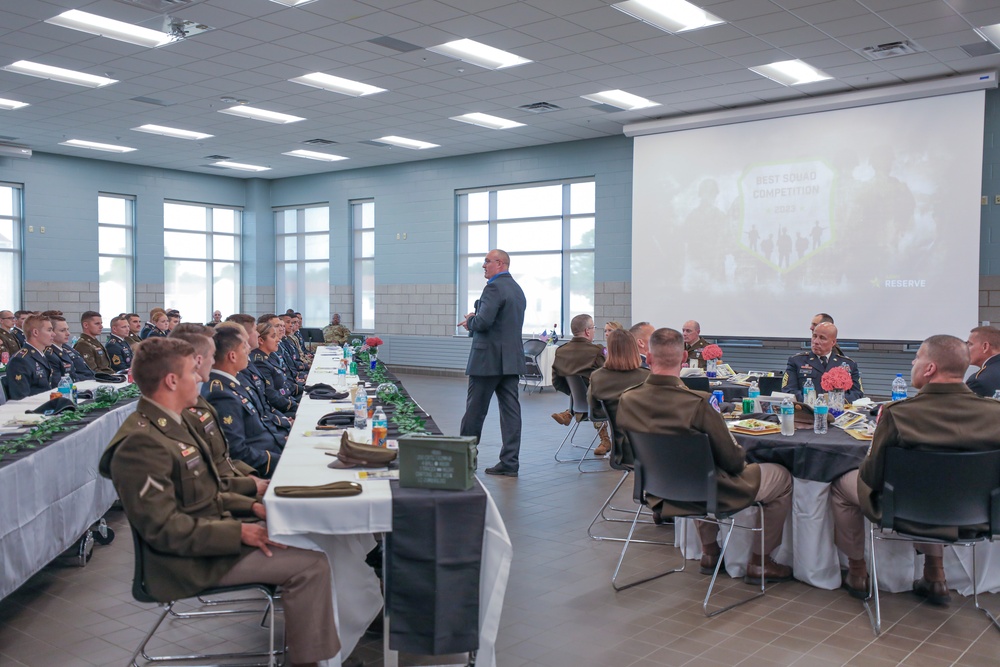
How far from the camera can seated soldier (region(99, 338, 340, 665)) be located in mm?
2576

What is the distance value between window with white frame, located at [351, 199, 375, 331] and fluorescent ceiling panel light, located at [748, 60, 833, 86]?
9.02m

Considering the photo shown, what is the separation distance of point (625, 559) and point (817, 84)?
7.72 m

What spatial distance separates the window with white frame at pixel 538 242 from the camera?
551 inches

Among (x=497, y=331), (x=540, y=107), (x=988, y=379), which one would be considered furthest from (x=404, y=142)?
(x=988, y=379)

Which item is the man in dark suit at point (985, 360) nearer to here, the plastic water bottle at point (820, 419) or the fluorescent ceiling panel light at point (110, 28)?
the plastic water bottle at point (820, 419)

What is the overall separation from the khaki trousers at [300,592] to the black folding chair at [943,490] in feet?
7.30

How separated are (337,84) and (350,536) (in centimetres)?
849

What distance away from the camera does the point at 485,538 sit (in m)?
2.81

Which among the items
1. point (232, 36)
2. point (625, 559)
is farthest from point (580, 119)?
point (625, 559)

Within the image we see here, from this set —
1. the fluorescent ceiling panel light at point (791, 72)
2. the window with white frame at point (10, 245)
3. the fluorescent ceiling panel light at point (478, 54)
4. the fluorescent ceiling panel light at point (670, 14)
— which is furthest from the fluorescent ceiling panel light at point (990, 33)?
the window with white frame at point (10, 245)

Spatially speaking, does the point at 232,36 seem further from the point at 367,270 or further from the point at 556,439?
the point at 367,270

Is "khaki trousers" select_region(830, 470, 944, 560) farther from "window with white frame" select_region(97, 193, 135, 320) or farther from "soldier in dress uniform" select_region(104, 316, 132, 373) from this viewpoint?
"window with white frame" select_region(97, 193, 135, 320)

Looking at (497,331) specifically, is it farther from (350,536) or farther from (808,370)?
(350,536)

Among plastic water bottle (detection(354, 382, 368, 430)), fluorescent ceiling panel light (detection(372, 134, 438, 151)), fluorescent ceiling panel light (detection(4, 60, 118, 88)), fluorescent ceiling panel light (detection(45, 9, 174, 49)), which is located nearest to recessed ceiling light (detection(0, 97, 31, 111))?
fluorescent ceiling panel light (detection(4, 60, 118, 88))
